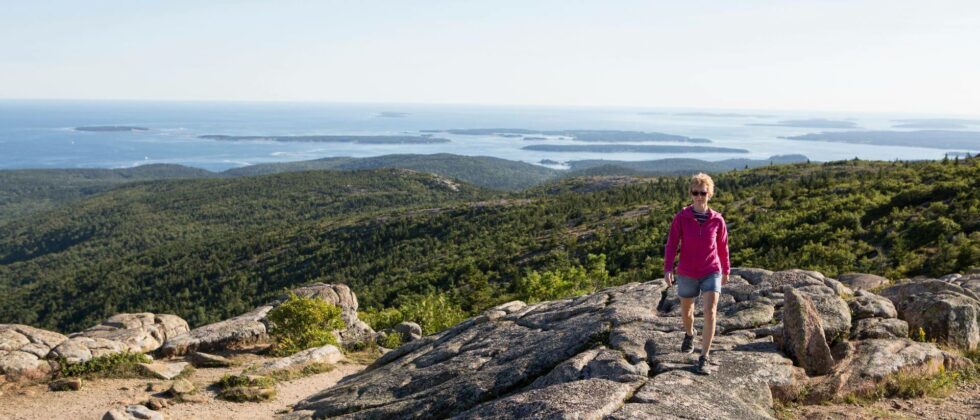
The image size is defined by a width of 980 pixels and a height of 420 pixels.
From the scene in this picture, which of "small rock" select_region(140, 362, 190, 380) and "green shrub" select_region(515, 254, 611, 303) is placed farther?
"green shrub" select_region(515, 254, 611, 303)

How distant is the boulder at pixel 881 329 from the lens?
36.7 feet

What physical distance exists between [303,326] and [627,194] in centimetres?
6827

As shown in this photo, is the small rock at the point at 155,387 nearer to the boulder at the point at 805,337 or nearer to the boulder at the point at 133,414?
the boulder at the point at 133,414

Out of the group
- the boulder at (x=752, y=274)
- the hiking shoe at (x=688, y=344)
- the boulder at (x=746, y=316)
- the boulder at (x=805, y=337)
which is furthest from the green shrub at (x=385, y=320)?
the boulder at (x=805, y=337)

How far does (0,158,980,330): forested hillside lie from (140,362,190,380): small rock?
1242 centimetres

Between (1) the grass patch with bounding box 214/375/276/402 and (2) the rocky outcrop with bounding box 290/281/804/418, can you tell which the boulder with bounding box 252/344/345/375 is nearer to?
(1) the grass patch with bounding box 214/375/276/402

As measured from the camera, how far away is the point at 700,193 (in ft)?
29.4

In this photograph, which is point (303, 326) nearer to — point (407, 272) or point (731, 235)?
point (731, 235)

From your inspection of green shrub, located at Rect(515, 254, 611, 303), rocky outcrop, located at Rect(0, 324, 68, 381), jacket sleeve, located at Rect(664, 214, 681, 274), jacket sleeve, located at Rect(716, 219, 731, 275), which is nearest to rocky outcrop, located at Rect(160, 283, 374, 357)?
rocky outcrop, located at Rect(0, 324, 68, 381)

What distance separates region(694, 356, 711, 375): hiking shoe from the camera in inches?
364

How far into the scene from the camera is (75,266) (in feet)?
356

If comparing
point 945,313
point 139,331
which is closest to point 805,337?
point 945,313

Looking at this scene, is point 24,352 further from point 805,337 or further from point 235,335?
point 805,337

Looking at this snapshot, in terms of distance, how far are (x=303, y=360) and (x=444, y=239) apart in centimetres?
6129
